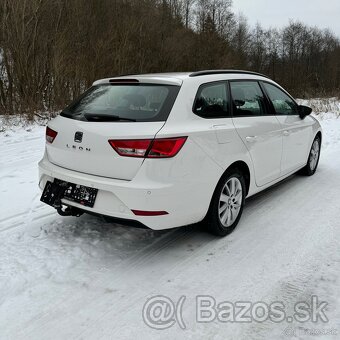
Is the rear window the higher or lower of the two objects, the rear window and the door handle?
the higher

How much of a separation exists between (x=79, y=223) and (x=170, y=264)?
1.21 meters

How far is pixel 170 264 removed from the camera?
3213 mm

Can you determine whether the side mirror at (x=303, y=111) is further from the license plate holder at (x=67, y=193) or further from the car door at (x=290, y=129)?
the license plate holder at (x=67, y=193)

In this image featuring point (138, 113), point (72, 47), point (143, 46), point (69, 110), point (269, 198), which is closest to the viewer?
point (138, 113)

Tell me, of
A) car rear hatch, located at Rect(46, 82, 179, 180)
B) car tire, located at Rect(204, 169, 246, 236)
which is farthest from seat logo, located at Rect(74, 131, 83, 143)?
car tire, located at Rect(204, 169, 246, 236)

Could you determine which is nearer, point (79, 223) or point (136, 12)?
point (79, 223)

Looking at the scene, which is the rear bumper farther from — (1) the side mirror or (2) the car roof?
(1) the side mirror

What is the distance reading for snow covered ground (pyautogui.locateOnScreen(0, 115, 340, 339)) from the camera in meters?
2.44

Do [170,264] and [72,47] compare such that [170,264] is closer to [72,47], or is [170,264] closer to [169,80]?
[169,80]

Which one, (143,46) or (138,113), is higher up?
(143,46)

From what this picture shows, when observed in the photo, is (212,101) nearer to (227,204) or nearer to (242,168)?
(242,168)

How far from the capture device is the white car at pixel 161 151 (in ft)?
9.50

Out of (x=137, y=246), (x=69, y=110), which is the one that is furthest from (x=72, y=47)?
(x=137, y=246)

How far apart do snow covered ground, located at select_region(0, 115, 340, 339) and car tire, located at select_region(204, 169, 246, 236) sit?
139 millimetres
